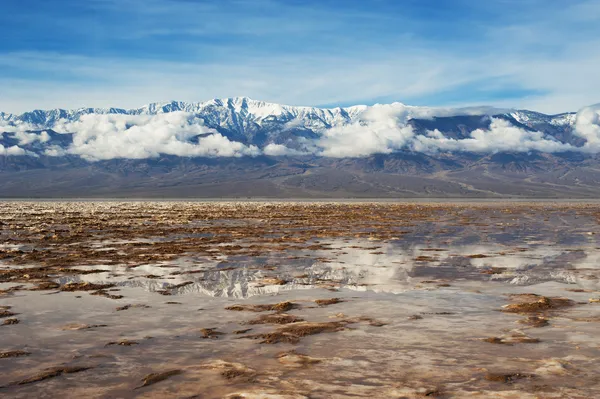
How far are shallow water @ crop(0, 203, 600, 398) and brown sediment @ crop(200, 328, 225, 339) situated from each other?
20 cm

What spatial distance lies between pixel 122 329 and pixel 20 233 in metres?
33.4

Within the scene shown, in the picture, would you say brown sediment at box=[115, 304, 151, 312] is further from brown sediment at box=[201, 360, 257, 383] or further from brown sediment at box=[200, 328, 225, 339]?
brown sediment at box=[201, 360, 257, 383]

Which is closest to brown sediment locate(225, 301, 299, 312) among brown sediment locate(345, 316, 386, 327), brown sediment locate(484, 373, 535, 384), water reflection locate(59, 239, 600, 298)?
water reflection locate(59, 239, 600, 298)

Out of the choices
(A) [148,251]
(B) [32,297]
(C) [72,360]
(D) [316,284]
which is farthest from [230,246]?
(C) [72,360]

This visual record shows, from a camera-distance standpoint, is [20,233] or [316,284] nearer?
[316,284]

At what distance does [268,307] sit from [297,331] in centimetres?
279

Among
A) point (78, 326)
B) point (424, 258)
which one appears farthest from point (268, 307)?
point (424, 258)

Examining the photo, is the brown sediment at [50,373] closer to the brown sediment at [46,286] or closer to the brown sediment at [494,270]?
the brown sediment at [46,286]

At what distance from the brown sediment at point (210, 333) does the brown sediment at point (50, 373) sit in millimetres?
2804

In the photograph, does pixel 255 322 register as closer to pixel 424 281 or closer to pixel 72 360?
pixel 72 360

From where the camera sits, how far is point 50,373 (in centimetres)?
934

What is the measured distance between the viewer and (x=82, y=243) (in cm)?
3319

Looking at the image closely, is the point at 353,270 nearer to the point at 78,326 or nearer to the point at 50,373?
the point at 78,326

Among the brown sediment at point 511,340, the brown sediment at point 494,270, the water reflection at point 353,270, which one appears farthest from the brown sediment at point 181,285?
the brown sediment at point 494,270
